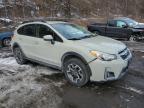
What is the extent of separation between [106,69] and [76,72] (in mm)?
920

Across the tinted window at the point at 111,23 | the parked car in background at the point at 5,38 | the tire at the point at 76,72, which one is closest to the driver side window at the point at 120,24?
the tinted window at the point at 111,23

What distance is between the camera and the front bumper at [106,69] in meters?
6.12

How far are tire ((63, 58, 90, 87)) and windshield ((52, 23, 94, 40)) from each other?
755mm

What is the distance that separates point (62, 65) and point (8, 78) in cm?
171

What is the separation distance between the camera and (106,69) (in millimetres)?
6129

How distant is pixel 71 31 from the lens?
298 inches

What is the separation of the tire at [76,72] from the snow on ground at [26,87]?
1.29 ft

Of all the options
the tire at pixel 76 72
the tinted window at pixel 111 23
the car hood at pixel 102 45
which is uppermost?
the tinted window at pixel 111 23

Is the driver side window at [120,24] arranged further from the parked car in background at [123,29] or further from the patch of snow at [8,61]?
the patch of snow at [8,61]

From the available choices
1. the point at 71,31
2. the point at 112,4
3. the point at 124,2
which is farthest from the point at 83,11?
the point at 71,31

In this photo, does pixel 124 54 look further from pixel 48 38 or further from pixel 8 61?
pixel 8 61

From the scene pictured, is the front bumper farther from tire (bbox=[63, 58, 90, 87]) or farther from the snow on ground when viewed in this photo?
the snow on ground

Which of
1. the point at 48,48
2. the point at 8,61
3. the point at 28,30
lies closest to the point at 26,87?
the point at 48,48

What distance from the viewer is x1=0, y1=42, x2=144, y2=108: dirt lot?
5719mm
